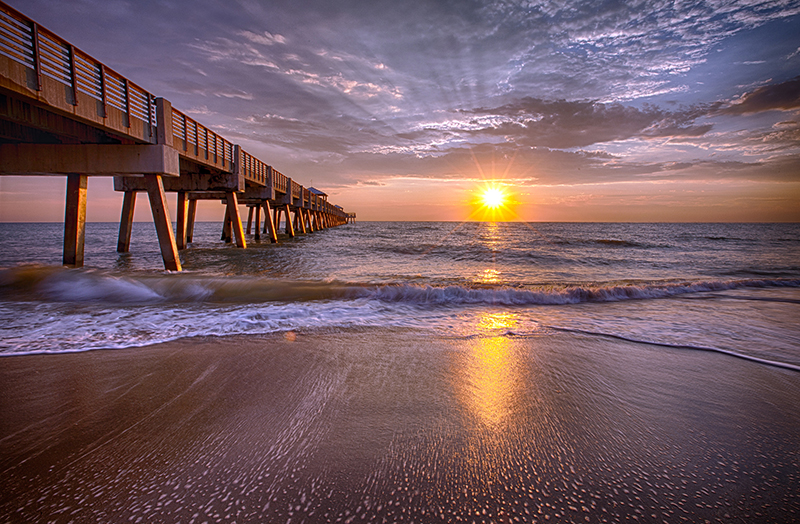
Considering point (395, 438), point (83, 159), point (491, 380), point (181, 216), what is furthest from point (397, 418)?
point (181, 216)

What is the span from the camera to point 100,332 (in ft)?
14.0

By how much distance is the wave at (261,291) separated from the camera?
6672 millimetres

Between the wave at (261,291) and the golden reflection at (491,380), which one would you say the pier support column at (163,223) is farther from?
the golden reflection at (491,380)

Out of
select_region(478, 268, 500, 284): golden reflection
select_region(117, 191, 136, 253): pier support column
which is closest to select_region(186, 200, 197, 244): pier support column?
select_region(117, 191, 136, 253): pier support column

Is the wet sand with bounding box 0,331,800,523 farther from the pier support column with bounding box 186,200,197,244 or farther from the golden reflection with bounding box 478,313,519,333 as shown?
the pier support column with bounding box 186,200,197,244

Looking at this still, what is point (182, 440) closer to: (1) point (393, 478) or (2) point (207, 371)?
(2) point (207, 371)

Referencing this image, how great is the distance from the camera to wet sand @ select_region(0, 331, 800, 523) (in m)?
1.48

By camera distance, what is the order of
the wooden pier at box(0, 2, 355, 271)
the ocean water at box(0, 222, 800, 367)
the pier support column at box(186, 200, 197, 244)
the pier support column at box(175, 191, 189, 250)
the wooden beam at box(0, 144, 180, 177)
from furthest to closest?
the pier support column at box(186, 200, 197, 244) < the pier support column at box(175, 191, 189, 250) < the wooden beam at box(0, 144, 180, 177) < the wooden pier at box(0, 2, 355, 271) < the ocean water at box(0, 222, 800, 367)

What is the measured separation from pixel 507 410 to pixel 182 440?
2.16 m

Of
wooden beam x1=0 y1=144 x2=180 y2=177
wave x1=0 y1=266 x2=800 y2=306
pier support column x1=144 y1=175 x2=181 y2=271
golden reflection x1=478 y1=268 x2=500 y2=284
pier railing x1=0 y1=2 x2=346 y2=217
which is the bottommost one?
wave x1=0 y1=266 x2=800 y2=306

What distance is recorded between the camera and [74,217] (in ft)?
30.3

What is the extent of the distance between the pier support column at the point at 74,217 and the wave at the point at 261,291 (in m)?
1.42

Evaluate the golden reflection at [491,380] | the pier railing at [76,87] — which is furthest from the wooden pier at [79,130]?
the golden reflection at [491,380]

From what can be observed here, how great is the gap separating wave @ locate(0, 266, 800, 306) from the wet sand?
3324mm
